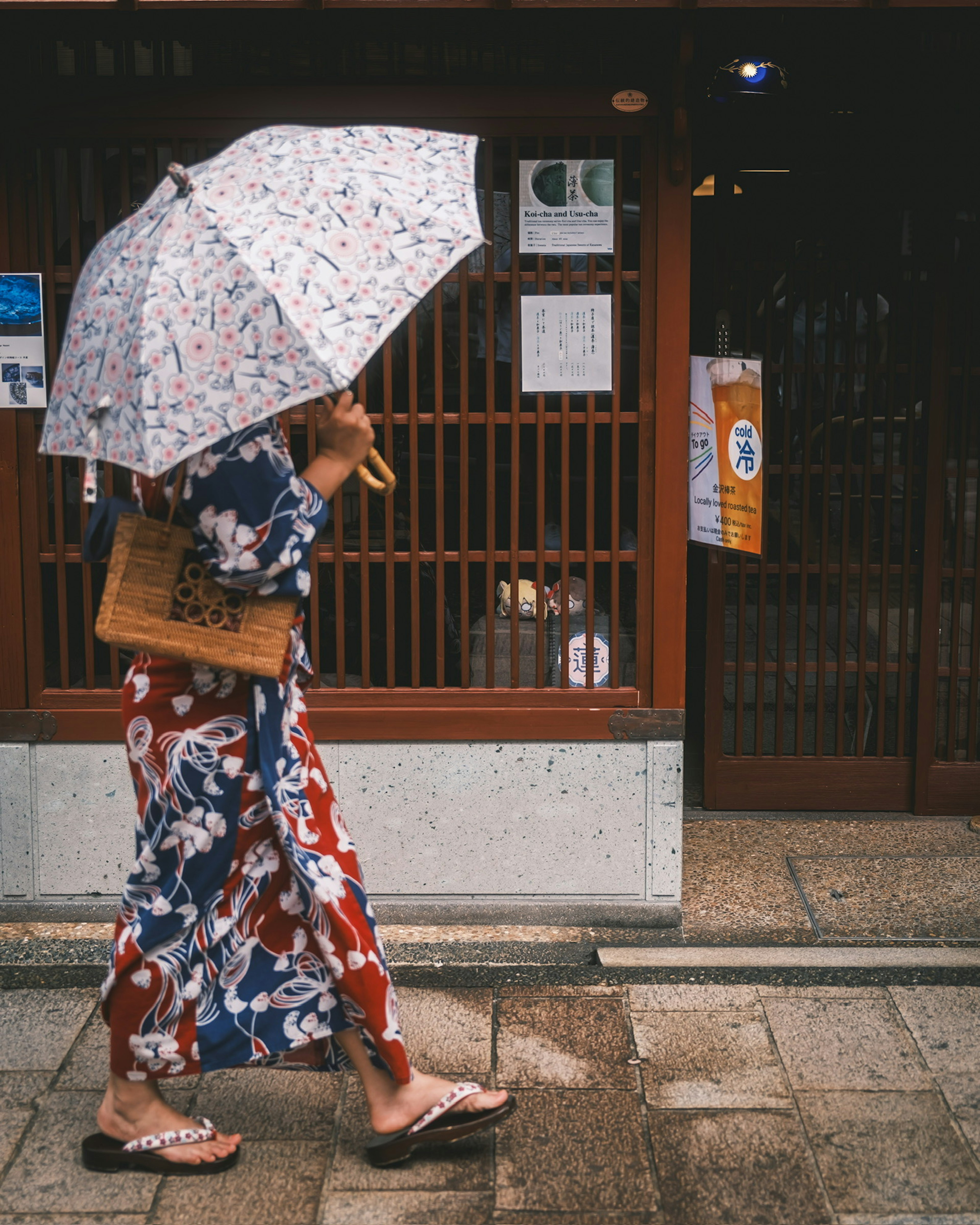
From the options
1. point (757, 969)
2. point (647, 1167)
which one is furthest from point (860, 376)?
point (647, 1167)

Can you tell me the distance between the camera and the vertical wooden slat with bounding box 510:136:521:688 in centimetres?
414

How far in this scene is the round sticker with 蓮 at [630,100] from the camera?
4.03m

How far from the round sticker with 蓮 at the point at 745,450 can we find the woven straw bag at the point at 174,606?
6.73 feet

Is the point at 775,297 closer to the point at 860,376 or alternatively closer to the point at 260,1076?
the point at 860,376

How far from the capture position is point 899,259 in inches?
199

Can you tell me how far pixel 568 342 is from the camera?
4.19m

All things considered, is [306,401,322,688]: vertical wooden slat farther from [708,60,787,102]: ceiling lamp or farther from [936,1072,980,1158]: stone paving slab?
[936,1072,980,1158]: stone paving slab

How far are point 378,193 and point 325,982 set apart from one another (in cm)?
184

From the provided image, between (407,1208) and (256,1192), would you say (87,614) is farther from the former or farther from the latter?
(407,1208)

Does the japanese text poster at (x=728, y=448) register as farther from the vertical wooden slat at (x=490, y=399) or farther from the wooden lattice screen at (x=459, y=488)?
the vertical wooden slat at (x=490, y=399)

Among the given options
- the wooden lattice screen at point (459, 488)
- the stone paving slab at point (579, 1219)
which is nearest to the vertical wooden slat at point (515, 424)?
the wooden lattice screen at point (459, 488)

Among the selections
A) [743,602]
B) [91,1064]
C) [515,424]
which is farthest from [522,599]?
[91,1064]

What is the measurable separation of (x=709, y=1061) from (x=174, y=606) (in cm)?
201

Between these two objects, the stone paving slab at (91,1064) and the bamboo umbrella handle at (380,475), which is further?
the stone paving slab at (91,1064)
